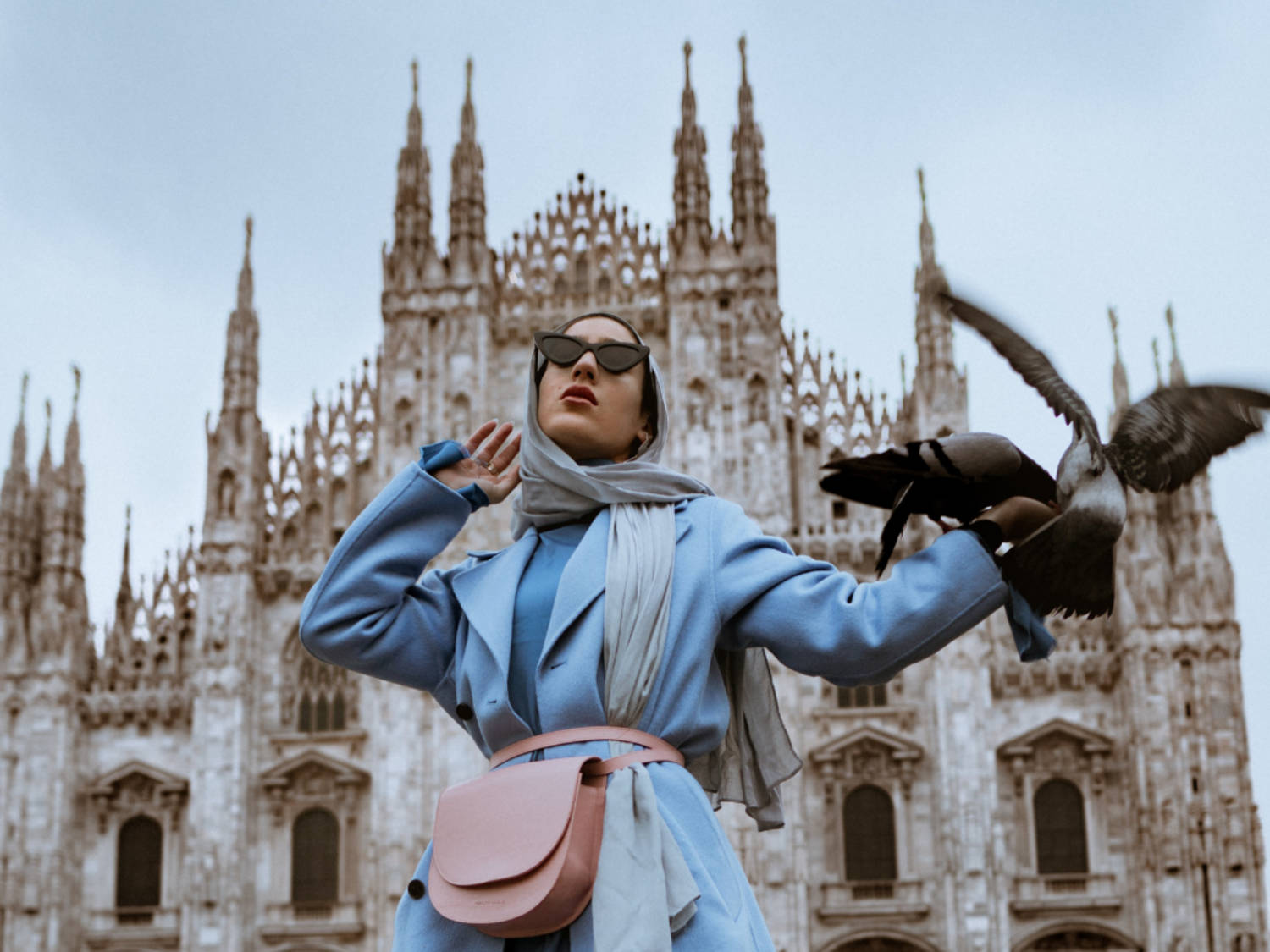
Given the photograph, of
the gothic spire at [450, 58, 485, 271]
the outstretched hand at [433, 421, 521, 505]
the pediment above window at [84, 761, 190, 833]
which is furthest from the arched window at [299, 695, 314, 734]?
the outstretched hand at [433, 421, 521, 505]

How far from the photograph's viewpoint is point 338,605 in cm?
301

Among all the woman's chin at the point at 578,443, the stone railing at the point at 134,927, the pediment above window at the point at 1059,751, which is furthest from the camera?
the stone railing at the point at 134,927

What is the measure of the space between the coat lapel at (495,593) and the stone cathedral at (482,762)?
717 inches

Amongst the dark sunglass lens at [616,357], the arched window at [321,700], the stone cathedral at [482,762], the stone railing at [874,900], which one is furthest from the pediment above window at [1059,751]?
the dark sunglass lens at [616,357]

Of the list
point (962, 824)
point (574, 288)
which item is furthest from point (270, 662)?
point (962, 824)

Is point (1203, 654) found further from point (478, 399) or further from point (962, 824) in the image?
point (478, 399)

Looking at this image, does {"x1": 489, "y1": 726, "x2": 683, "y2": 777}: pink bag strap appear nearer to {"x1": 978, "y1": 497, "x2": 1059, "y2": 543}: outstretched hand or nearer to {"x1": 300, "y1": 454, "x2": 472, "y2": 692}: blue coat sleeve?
{"x1": 300, "y1": 454, "x2": 472, "y2": 692}: blue coat sleeve

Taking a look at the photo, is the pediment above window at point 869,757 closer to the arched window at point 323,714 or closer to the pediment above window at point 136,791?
the arched window at point 323,714

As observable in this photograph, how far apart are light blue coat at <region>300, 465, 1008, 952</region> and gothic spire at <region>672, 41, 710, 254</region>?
70.6 ft

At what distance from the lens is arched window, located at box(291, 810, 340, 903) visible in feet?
73.9

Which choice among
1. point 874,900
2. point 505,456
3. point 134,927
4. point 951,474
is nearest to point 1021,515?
point 951,474

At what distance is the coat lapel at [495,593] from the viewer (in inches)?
115

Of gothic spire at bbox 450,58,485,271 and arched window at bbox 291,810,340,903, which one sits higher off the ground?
gothic spire at bbox 450,58,485,271

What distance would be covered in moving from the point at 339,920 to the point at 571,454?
1999 cm
